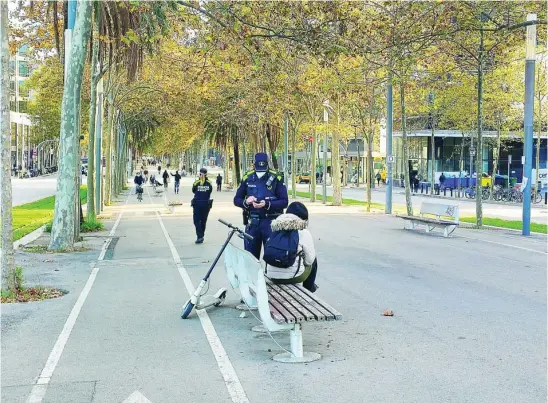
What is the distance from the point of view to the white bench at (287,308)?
6891mm

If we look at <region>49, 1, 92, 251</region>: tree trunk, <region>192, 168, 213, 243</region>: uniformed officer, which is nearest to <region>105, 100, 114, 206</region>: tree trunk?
<region>192, 168, 213, 243</region>: uniformed officer

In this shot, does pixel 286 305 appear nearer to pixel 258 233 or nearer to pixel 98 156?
pixel 258 233

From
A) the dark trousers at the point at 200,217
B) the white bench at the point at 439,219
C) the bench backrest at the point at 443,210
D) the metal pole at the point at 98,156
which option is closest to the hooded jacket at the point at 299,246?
the dark trousers at the point at 200,217

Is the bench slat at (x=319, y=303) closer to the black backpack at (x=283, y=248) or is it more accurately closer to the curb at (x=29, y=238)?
the black backpack at (x=283, y=248)

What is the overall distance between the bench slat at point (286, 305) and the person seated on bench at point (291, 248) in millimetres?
268

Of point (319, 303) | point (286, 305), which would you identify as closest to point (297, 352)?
point (286, 305)

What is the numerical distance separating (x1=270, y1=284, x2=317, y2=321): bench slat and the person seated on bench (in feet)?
0.49

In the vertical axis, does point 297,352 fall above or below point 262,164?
below

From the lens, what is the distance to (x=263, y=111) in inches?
1826

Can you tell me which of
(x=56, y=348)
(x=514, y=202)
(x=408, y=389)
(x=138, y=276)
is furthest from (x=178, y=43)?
(x=514, y=202)

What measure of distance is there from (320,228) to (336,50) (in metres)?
→ 8.88

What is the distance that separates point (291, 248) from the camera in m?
7.86

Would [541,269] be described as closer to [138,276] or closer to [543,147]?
[138,276]

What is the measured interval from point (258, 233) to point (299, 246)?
1908mm
